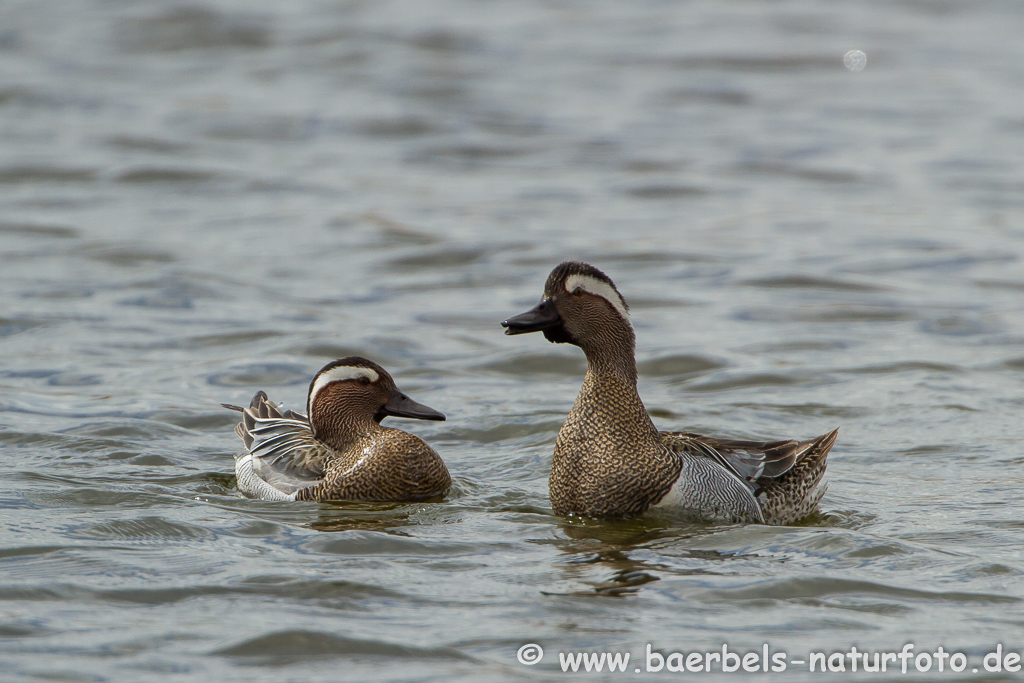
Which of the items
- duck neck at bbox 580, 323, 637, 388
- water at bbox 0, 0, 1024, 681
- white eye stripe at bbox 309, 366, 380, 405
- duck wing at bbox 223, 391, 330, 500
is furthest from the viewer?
white eye stripe at bbox 309, 366, 380, 405

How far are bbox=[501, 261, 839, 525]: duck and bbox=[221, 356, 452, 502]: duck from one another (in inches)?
39.5

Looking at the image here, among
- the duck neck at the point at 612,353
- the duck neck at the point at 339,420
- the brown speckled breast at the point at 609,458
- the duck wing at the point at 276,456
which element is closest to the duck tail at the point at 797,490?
the brown speckled breast at the point at 609,458

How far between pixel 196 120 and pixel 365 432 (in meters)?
14.5

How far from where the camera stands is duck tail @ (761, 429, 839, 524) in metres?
8.09

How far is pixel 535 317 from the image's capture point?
790 cm

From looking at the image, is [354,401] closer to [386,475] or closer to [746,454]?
[386,475]

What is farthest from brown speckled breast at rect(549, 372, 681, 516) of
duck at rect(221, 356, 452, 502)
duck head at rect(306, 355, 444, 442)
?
duck head at rect(306, 355, 444, 442)

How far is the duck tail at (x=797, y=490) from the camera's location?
809cm

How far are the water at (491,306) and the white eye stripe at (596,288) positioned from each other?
1.27 meters

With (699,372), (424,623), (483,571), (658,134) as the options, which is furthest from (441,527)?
(658,134)

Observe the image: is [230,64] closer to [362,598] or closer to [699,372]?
[699,372]

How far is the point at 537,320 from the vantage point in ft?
25.9

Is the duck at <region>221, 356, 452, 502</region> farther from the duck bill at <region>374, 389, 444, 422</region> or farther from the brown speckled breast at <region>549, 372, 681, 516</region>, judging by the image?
the brown speckled breast at <region>549, 372, 681, 516</region>

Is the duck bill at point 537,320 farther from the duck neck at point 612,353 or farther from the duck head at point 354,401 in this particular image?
the duck head at point 354,401
